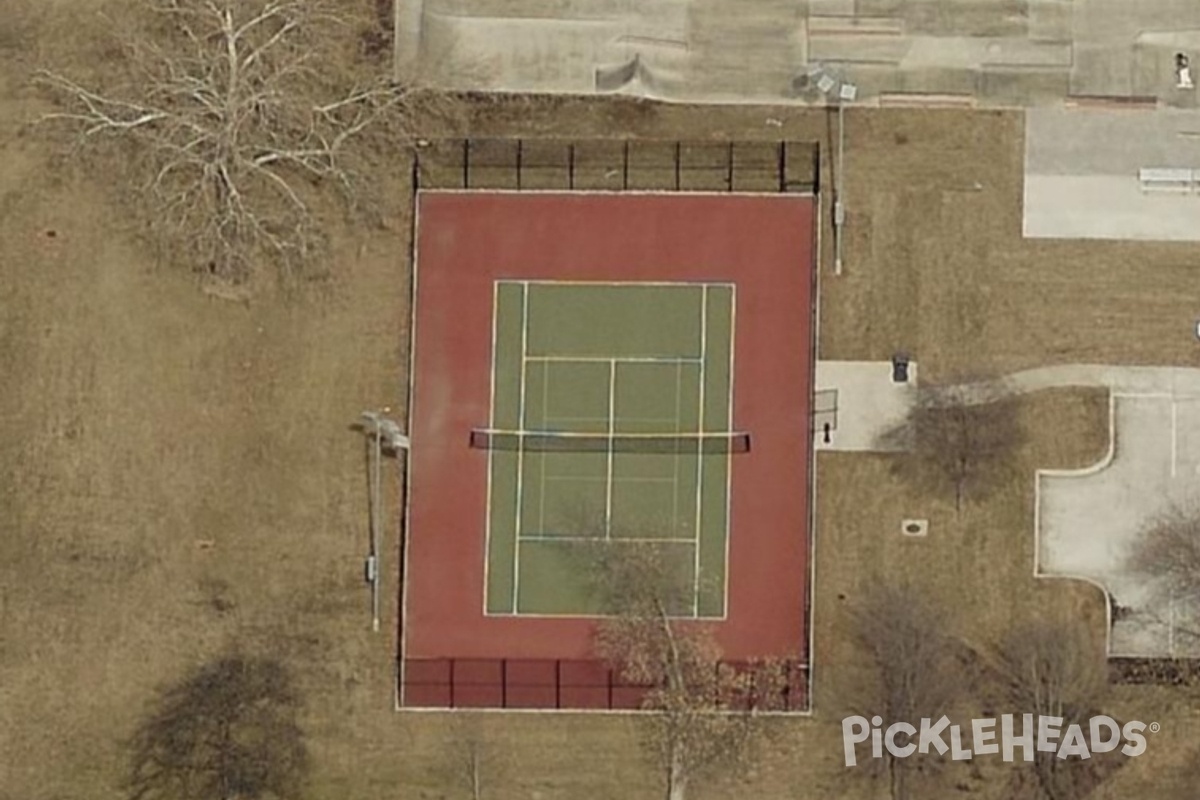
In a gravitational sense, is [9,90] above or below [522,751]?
above

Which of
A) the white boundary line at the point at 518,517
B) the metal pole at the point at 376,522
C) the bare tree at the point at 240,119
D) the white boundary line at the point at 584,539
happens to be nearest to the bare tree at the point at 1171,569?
the white boundary line at the point at 584,539

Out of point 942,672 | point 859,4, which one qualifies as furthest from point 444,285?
point 942,672

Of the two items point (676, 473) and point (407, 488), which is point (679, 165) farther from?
point (407, 488)

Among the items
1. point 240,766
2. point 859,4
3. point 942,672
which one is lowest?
point 240,766

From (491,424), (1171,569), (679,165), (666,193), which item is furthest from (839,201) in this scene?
(1171,569)

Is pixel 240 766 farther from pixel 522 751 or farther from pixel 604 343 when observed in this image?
pixel 604 343

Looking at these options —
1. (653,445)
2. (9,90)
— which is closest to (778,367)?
(653,445)

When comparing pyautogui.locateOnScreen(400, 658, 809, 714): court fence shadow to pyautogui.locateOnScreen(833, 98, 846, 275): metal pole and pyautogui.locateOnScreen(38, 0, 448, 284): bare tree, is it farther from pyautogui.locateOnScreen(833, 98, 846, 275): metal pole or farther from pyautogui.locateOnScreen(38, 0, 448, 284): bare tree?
pyautogui.locateOnScreen(38, 0, 448, 284): bare tree
